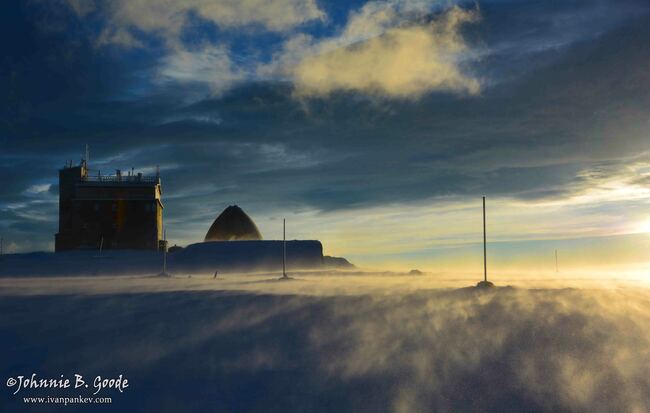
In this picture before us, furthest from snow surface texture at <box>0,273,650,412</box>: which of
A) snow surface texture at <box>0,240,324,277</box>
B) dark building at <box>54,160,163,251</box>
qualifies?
dark building at <box>54,160,163,251</box>

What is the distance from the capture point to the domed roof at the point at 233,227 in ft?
228

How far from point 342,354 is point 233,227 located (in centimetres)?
5810

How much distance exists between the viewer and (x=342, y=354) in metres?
12.7

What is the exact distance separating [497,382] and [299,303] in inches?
313

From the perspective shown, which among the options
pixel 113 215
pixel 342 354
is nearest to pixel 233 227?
pixel 113 215

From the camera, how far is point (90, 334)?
Answer: 13.8 metres

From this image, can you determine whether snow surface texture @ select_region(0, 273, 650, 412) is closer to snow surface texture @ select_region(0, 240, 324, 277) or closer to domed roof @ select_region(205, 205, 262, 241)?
snow surface texture @ select_region(0, 240, 324, 277)

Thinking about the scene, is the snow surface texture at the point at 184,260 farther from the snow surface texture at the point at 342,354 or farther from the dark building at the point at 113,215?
the snow surface texture at the point at 342,354

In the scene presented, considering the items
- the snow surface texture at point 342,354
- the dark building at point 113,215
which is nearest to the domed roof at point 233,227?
the dark building at point 113,215

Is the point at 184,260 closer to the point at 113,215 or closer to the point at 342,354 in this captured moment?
the point at 113,215

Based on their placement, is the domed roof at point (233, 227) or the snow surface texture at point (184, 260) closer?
the snow surface texture at point (184, 260)

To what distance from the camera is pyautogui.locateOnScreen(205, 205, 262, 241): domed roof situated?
69438 millimetres

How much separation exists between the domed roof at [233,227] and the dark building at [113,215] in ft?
22.1

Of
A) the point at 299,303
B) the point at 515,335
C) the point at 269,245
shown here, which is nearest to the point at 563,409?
the point at 515,335
